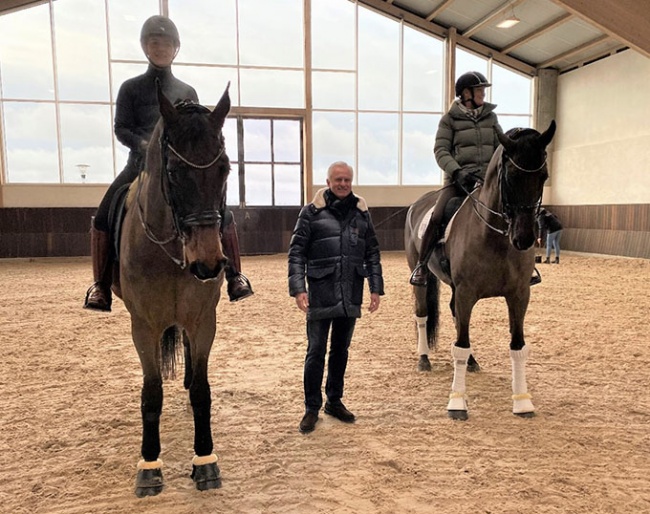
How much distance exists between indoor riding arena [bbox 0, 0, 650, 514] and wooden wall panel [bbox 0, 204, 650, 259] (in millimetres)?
58

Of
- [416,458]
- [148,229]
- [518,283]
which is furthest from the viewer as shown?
[518,283]

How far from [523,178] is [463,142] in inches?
41.9

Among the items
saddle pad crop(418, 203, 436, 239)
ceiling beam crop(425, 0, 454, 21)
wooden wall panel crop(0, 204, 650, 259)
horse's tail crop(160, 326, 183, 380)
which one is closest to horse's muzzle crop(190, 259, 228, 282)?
horse's tail crop(160, 326, 183, 380)

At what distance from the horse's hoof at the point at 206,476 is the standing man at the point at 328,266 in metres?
0.68

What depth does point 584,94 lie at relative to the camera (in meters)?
14.3

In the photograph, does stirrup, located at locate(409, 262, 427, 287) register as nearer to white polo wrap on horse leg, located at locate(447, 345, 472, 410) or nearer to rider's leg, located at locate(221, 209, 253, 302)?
A: white polo wrap on horse leg, located at locate(447, 345, 472, 410)

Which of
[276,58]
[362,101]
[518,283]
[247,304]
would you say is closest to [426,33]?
[362,101]

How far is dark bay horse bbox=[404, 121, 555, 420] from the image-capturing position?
8.74 ft

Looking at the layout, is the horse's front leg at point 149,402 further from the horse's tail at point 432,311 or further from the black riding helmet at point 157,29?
the horse's tail at point 432,311

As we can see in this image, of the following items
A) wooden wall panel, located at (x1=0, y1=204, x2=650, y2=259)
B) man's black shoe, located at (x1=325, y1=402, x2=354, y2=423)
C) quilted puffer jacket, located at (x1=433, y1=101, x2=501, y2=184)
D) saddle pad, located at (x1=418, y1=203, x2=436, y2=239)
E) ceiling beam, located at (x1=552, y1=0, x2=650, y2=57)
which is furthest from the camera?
wooden wall panel, located at (x1=0, y1=204, x2=650, y2=259)

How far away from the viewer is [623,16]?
4730mm

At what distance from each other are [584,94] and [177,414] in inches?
620

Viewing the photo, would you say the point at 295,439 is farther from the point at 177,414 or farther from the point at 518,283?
the point at 518,283

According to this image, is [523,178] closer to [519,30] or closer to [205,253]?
[205,253]
